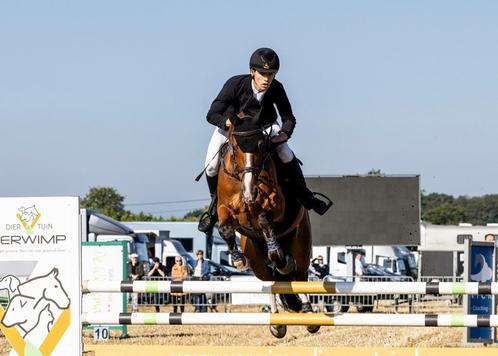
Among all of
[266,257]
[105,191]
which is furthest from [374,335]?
[105,191]

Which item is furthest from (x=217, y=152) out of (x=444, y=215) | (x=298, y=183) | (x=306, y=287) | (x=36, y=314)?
(x=444, y=215)

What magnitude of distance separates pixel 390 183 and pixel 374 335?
10781 millimetres

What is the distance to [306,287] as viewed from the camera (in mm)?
7949

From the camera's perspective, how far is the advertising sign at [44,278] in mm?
8023

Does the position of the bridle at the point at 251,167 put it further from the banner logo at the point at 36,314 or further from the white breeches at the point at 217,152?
the banner logo at the point at 36,314

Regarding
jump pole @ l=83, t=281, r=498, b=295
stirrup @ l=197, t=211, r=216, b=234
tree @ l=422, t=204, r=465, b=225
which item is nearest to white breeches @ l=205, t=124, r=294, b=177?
stirrup @ l=197, t=211, r=216, b=234

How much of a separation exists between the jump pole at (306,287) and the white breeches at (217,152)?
96 cm

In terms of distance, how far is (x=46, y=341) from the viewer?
8.04 meters

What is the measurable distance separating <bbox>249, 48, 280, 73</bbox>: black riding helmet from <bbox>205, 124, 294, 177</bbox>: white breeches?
0.70m

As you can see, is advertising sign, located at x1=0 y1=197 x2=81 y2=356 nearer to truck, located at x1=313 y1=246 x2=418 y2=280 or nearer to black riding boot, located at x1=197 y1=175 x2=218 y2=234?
black riding boot, located at x1=197 y1=175 x2=218 y2=234

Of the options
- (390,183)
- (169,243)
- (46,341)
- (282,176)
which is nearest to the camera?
(46,341)

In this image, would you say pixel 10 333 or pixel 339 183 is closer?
pixel 10 333

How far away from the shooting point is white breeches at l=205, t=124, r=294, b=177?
8508 millimetres

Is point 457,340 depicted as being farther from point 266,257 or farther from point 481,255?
point 266,257
